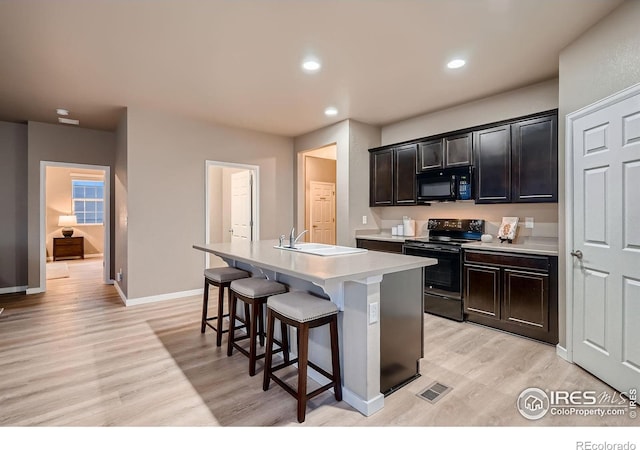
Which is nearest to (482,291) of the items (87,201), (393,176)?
(393,176)

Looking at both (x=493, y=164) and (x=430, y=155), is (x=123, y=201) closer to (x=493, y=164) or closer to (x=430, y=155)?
(x=430, y=155)

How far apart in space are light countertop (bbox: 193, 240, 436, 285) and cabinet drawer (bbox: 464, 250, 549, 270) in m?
1.49

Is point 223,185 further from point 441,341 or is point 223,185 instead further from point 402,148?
point 441,341

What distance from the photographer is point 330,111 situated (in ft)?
14.9

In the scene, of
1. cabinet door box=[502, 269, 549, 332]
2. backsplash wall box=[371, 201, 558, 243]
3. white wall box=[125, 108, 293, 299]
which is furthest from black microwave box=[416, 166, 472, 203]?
white wall box=[125, 108, 293, 299]

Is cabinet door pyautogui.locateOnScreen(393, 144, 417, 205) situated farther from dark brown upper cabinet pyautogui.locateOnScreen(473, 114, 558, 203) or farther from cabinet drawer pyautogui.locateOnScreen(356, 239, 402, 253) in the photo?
dark brown upper cabinet pyautogui.locateOnScreen(473, 114, 558, 203)

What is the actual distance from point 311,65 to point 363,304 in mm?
2340

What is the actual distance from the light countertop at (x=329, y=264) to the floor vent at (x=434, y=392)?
34.8 inches

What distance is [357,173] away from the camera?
5.04 meters

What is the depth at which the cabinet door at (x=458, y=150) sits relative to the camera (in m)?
3.99

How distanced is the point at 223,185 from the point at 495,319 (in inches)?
212

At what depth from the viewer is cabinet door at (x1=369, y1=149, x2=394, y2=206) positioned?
493cm

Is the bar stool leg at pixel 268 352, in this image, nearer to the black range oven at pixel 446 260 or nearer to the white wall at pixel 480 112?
the black range oven at pixel 446 260

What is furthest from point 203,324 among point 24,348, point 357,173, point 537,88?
point 537,88
